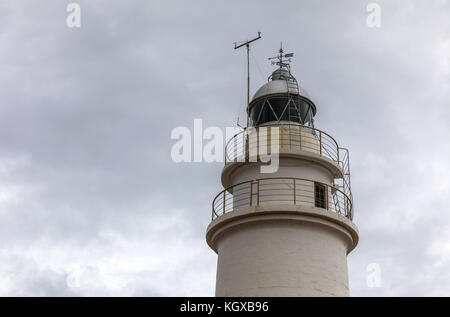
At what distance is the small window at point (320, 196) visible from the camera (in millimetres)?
17666

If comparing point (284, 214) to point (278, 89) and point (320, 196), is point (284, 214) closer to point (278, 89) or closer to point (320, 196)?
point (320, 196)

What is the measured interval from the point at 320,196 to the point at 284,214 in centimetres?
180

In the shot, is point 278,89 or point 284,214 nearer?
point 284,214

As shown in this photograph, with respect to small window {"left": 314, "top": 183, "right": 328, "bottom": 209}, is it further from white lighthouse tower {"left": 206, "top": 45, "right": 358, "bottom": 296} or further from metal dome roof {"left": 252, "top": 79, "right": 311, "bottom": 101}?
metal dome roof {"left": 252, "top": 79, "right": 311, "bottom": 101}

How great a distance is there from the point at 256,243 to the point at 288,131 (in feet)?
12.1

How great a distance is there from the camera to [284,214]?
54.0 ft

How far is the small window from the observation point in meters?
17.7

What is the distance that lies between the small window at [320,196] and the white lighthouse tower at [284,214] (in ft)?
0.10

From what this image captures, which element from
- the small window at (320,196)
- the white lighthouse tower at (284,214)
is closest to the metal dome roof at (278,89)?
the white lighthouse tower at (284,214)

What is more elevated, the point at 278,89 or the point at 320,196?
the point at 278,89

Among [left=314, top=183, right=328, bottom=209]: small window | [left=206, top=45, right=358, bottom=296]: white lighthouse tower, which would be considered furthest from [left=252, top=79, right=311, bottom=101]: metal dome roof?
[left=314, top=183, right=328, bottom=209]: small window

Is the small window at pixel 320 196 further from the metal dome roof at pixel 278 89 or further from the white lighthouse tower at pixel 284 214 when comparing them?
the metal dome roof at pixel 278 89
